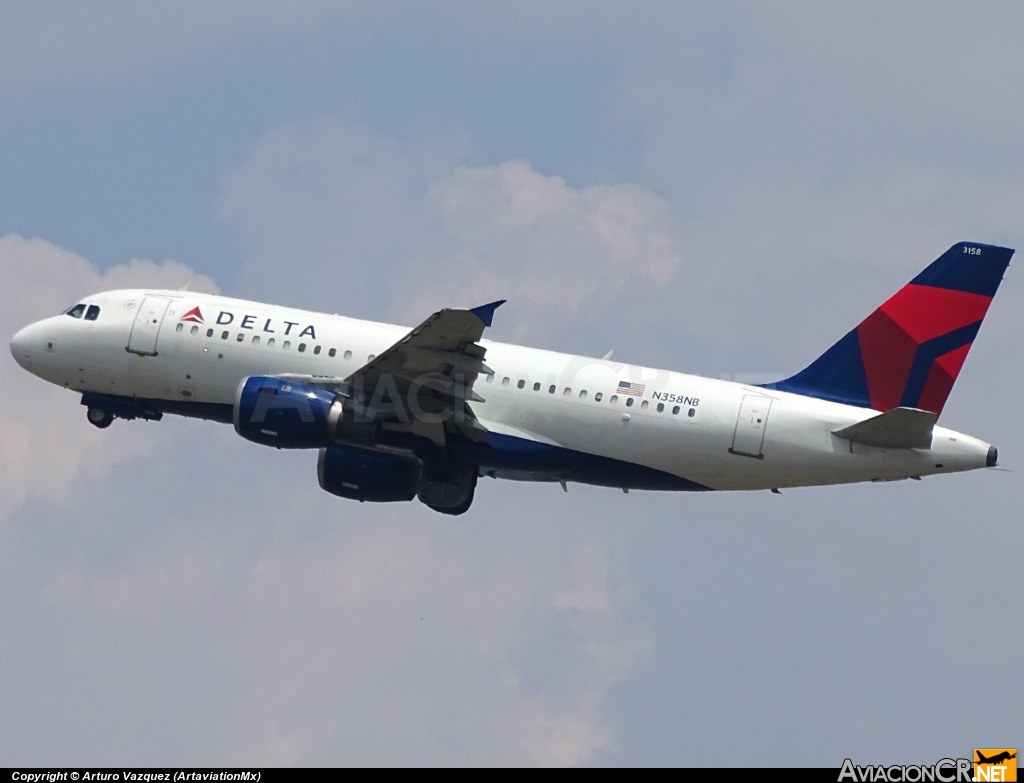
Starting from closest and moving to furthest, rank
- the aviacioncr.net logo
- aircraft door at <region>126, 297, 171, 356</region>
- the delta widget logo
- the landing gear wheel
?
the aviacioncr.net logo
the delta widget logo
aircraft door at <region>126, 297, 171, 356</region>
the landing gear wheel

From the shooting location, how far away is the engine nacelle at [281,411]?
5316 cm

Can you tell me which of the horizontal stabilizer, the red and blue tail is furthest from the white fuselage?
the red and blue tail

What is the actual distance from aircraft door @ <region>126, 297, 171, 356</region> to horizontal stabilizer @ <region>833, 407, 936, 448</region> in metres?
22.1

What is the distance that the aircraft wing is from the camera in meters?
51.2

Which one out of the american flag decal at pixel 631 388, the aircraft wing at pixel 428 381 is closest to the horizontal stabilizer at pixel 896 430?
the american flag decal at pixel 631 388

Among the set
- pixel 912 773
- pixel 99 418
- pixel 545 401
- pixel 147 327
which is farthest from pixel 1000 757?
pixel 99 418

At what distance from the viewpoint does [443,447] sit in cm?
5488

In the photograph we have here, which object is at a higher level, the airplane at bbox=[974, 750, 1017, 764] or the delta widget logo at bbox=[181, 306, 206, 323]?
the delta widget logo at bbox=[181, 306, 206, 323]

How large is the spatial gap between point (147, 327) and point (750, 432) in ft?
65.7

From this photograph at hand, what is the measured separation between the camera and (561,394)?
5362 centimetres

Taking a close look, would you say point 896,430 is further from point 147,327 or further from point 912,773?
point 147,327

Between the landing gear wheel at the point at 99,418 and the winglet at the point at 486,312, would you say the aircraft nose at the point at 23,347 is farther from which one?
the winglet at the point at 486,312

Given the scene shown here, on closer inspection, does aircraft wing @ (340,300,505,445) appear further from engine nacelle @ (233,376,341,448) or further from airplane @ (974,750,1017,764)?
airplane @ (974,750,1017,764)

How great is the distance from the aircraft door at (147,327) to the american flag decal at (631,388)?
50.4ft
